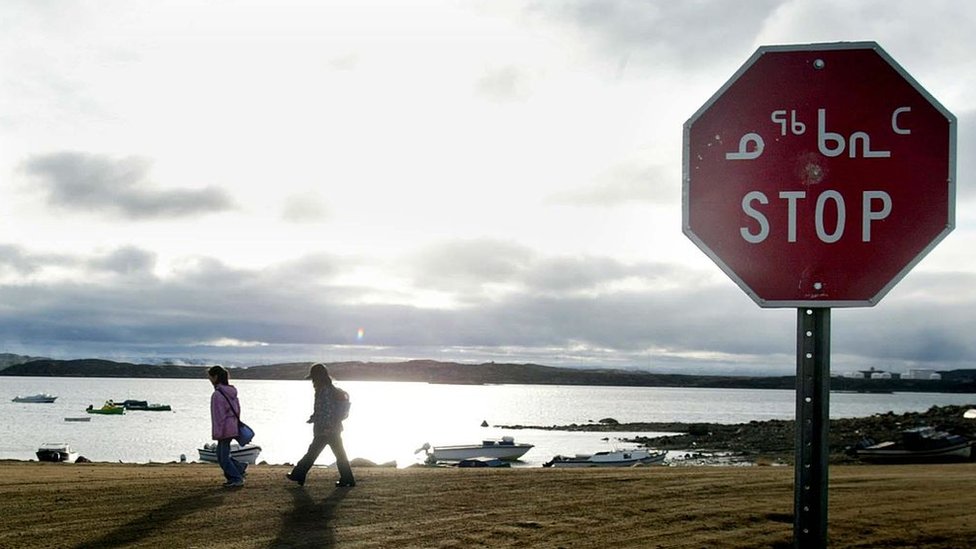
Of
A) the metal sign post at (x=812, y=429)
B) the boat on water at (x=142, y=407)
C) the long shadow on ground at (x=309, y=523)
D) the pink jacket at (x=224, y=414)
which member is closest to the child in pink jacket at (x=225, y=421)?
the pink jacket at (x=224, y=414)

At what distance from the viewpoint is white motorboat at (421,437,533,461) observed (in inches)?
1952

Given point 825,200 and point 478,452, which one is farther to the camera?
point 478,452

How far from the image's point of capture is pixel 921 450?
26.2 metres

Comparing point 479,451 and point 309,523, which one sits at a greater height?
point 309,523

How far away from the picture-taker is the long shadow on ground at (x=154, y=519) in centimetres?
976

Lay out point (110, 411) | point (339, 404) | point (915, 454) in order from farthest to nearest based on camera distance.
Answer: point (110, 411) → point (915, 454) → point (339, 404)

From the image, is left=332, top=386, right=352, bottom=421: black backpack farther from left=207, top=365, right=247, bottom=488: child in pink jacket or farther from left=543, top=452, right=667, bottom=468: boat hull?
left=543, top=452, right=667, bottom=468: boat hull

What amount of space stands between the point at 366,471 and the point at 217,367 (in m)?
3.62

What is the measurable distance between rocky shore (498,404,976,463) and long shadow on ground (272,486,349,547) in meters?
20.5

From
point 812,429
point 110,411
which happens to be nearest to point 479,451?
point 812,429

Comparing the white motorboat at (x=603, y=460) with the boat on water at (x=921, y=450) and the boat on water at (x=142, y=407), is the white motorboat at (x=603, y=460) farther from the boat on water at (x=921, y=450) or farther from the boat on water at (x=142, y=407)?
the boat on water at (x=142, y=407)

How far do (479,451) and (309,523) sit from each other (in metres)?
40.8

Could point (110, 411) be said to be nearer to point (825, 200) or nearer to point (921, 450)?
point (921, 450)

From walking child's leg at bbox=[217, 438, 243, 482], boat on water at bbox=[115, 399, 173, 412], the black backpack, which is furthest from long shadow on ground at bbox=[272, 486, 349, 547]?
boat on water at bbox=[115, 399, 173, 412]
